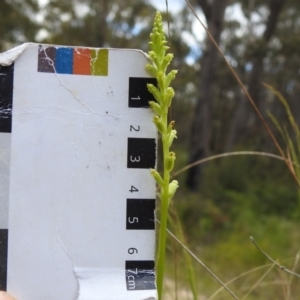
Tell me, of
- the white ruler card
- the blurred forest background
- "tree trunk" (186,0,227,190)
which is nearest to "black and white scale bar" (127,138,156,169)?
the white ruler card

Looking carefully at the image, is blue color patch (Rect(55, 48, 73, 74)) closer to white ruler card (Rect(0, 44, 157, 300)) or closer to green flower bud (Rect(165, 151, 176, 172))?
white ruler card (Rect(0, 44, 157, 300))

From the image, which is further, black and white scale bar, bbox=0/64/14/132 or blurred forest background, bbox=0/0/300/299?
blurred forest background, bbox=0/0/300/299

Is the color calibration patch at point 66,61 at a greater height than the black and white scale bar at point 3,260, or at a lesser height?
greater

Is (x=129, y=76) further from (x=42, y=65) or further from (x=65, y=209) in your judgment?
(x=65, y=209)

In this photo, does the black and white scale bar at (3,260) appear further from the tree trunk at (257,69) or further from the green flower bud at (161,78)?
the tree trunk at (257,69)

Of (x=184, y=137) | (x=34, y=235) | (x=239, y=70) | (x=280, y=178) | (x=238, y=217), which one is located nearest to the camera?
(x=34, y=235)

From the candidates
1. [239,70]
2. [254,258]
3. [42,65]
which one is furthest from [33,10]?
[42,65]

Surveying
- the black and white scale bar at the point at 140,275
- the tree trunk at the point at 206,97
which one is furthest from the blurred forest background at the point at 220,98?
the black and white scale bar at the point at 140,275
